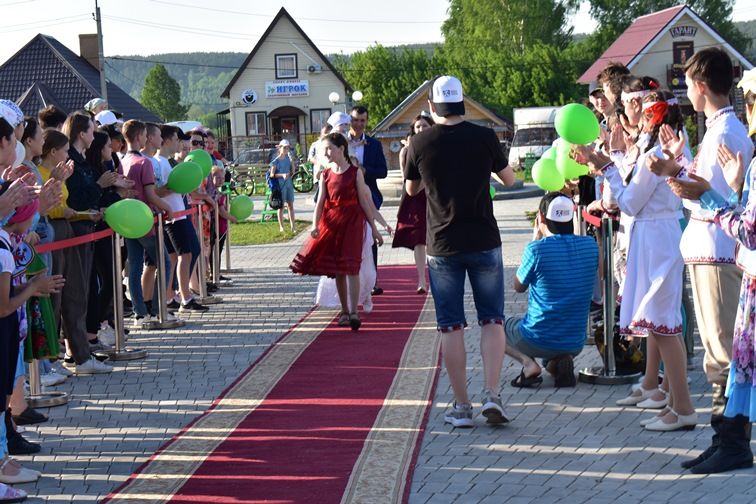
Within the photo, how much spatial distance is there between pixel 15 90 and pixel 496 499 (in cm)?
5119

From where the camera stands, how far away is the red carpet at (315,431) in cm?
616

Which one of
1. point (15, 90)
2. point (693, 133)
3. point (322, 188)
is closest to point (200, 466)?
point (322, 188)

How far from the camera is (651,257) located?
6.93m

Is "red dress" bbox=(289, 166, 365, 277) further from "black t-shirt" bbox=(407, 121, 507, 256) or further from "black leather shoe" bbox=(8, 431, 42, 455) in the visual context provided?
"black leather shoe" bbox=(8, 431, 42, 455)

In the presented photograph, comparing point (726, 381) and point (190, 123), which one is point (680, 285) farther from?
point (190, 123)

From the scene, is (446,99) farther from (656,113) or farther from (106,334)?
(106,334)

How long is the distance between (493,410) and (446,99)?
2.01 m

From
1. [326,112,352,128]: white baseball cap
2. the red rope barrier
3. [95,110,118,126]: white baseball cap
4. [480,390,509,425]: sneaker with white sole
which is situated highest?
[95,110,118,126]: white baseball cap

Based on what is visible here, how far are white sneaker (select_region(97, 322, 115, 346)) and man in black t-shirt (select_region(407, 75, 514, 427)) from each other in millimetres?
4805

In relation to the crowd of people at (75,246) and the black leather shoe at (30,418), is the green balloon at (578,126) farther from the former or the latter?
the black leather shoe at (30,418)

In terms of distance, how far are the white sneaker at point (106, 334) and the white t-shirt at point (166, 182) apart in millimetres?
1572

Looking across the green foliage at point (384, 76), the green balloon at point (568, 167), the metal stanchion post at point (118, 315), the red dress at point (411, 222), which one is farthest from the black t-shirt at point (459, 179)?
the green foliage at point (384, 76)

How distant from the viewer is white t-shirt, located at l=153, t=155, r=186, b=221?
39.6ft

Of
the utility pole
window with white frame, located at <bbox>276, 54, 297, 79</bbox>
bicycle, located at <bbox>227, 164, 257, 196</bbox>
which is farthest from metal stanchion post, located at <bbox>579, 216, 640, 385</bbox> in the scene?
window with white frame, located at <bbox>276, 54, 297, 79</bbox>
